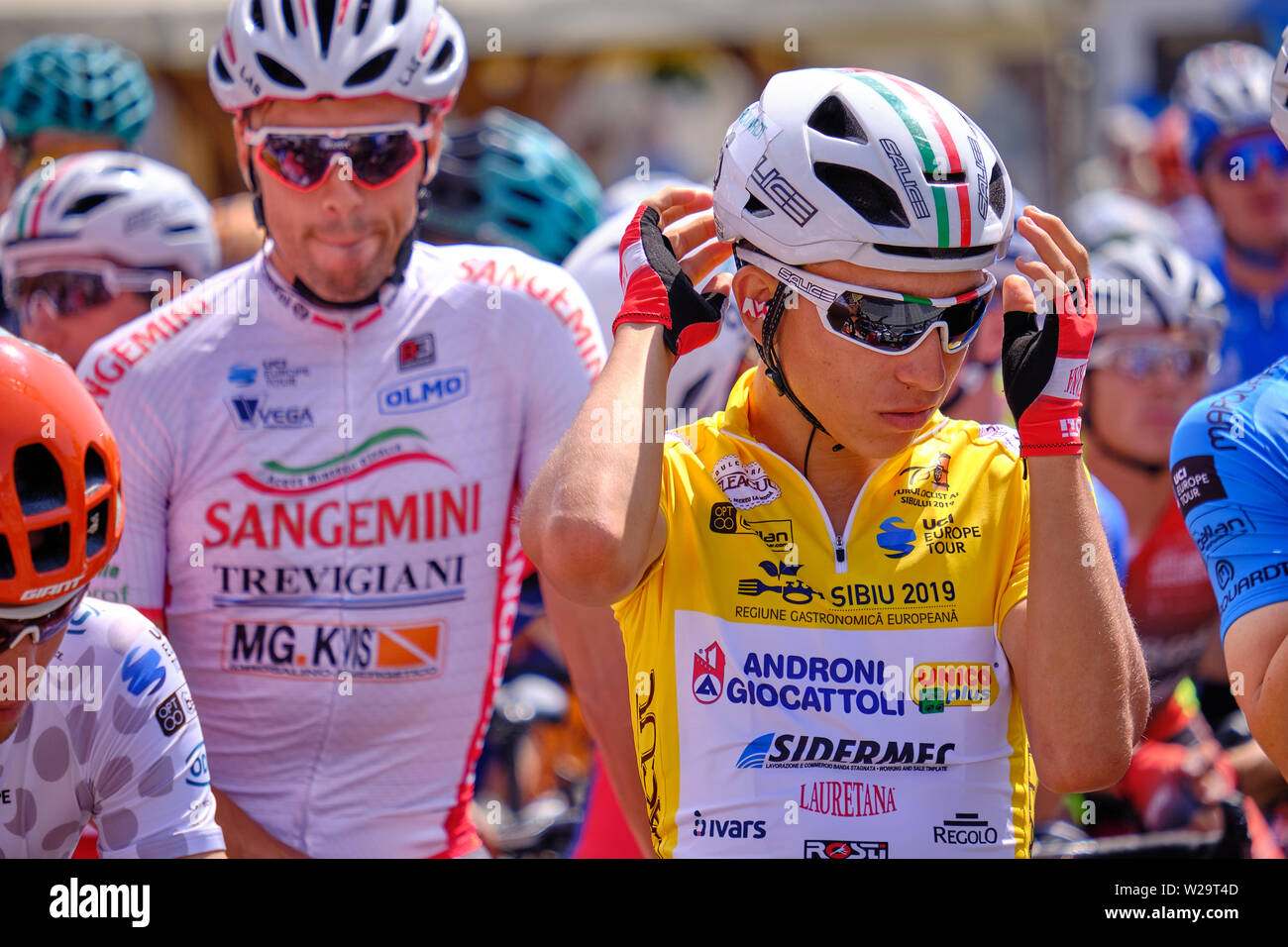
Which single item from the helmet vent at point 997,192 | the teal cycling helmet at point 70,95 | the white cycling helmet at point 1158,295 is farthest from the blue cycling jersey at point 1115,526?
the teal cycling helmet at point 70,95

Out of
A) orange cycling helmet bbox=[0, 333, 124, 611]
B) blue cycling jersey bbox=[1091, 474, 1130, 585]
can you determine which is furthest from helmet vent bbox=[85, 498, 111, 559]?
blue cycling jersey bbox=[1091, 474, 1130, 585]

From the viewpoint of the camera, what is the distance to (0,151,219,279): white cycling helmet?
563 cm

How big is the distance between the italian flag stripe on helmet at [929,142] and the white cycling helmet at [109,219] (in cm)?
348

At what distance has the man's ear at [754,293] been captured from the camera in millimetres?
3025

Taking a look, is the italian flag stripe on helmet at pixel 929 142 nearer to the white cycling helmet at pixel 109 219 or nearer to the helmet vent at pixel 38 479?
the helmet vent at pixel 38 479

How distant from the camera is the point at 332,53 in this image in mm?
4023

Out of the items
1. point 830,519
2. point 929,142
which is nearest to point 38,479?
point 830,519

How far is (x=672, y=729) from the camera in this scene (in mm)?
2961

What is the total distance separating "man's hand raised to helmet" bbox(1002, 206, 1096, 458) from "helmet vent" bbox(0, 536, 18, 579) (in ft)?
5.65

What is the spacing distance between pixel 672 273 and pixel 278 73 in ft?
5.19

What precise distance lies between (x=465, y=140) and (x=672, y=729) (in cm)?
456

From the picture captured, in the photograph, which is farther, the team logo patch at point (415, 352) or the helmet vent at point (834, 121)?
the team logo patch at point (415, 352)

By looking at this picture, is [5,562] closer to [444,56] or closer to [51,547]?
[51,547]
